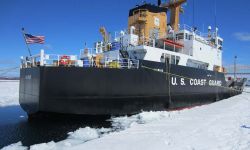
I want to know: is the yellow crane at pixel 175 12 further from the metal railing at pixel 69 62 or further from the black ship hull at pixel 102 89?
the metal railing at pixel 69 62

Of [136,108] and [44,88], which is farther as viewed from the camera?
[136,108]

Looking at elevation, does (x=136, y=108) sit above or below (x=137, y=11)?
below

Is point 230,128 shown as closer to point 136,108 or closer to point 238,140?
point 238,140

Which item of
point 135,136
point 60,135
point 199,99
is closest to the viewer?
point 135,136

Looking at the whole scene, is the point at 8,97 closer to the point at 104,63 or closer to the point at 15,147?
the point at 104,63

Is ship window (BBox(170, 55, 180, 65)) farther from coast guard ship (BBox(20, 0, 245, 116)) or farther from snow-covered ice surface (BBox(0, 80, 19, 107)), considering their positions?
snow-covered ice surface (BBox(0, 80, 19, 107))

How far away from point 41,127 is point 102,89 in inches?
119

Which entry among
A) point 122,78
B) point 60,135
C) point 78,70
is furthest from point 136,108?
point 60,135

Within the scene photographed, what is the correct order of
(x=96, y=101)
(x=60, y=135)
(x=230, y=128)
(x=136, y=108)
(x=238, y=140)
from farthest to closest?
(x=136, y=108) < (x=96, y=101) < (x=60, y=135) < (x=230, y=128) < (x=238, y=140)

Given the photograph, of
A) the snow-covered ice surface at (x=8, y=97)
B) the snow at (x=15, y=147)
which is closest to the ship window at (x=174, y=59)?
the snow at (x=15, y=147)

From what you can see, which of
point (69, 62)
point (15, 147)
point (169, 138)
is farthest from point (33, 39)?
point (169, 138)

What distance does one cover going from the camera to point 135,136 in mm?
8031

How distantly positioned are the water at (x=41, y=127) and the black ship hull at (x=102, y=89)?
51cm

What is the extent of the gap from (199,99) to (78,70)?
9.94m
